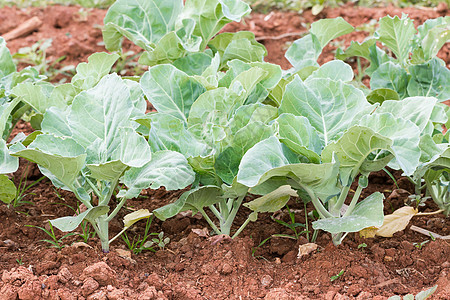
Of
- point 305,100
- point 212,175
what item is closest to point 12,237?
point 212,175

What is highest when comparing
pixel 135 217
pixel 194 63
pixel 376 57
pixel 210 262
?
pixel 194 63

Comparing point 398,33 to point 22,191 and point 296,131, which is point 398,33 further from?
point 22,191

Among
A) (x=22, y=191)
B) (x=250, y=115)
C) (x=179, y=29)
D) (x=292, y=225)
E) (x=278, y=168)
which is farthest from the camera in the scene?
(x=179, y=29)

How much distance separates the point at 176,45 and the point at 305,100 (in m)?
0.83

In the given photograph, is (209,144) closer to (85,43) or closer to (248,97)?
(248,97)

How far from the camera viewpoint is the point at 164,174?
1.86 m

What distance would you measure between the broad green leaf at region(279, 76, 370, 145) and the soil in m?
0.47

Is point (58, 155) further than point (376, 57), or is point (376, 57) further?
point (376, 57)

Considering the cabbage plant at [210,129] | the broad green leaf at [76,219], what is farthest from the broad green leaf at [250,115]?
the broad green leaf at [76,219]

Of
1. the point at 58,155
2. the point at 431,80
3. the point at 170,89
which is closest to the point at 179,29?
the point at 170,89

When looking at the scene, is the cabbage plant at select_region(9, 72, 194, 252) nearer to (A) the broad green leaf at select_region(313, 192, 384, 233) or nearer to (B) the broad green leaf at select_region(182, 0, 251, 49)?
(A) the broad green leaf at select_region(313, 192, 384, 233)

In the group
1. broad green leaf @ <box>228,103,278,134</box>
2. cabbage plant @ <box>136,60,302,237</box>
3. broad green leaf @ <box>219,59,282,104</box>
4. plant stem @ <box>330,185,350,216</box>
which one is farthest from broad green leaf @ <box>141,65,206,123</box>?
plant stem @ <box>330,185,350,216</box>

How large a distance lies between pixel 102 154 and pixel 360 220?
3.15 ft

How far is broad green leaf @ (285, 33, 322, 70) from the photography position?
9.07ft
